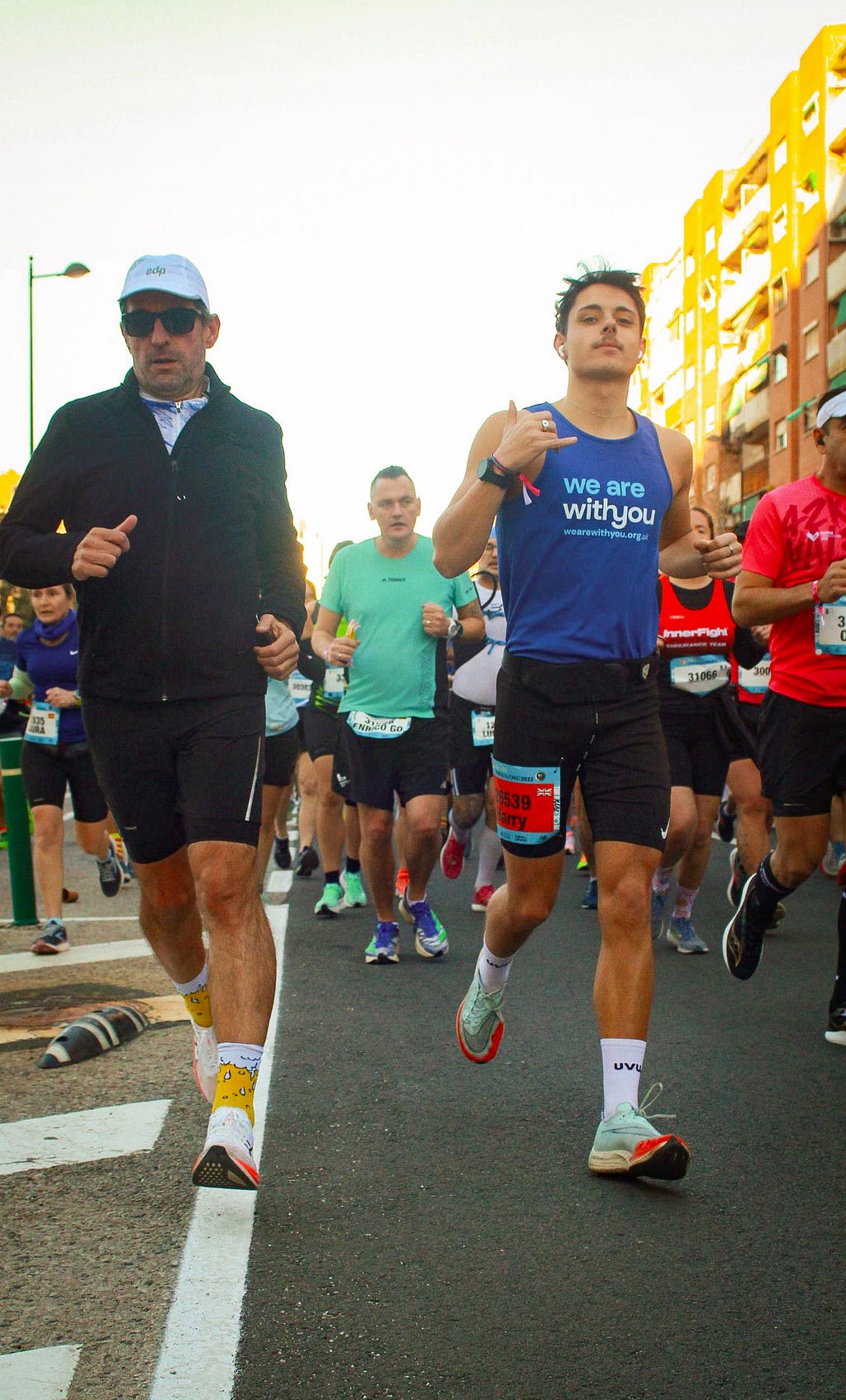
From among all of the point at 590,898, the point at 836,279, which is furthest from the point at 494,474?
the point at 836,279

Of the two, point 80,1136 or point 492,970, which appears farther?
point 492,970

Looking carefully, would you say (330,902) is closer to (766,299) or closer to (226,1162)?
(226,1162)

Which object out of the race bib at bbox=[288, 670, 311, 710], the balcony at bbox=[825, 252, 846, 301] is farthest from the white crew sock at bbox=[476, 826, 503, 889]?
the balcony at bbox=[825, 252, 846, 301]

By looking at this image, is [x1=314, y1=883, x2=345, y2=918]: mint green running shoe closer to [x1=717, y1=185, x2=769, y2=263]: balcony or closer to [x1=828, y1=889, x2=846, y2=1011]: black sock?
[x1=828, y1=889, x2=846, y2=1011]: black sock

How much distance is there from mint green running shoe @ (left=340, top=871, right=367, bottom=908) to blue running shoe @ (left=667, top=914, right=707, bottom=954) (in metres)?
2.43

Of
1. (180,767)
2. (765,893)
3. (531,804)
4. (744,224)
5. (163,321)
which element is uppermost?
(744,224)

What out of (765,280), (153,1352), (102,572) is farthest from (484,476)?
(765,280)

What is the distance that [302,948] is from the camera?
804 cm

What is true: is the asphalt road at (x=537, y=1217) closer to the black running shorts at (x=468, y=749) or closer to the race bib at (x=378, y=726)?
the race bib at (x=378, y=726)

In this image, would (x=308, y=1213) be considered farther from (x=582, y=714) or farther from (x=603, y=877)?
(x=582, y=714)

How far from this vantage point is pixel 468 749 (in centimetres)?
975

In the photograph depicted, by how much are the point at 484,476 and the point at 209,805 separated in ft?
3.83

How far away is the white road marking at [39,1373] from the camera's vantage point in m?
2.76

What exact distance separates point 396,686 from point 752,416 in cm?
5579
